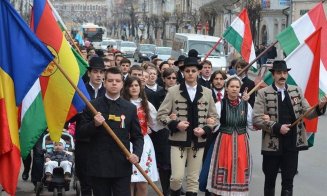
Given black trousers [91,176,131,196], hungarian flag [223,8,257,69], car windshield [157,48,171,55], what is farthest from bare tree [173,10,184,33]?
black trousers [91,176,131,196]

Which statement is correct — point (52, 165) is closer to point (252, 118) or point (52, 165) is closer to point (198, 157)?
point (198, 157)

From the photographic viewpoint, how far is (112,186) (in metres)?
7.40

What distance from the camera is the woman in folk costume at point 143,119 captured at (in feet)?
29.5

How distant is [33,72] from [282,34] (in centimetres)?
492

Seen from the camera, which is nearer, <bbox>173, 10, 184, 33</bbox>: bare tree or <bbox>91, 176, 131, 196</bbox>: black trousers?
<bbox>91, 176, 131, 196</bbox>: black trousers

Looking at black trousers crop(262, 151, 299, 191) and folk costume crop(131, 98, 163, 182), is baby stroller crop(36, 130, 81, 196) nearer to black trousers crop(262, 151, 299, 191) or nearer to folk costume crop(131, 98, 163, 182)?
folk costume crop(131, 98, 163, 182)

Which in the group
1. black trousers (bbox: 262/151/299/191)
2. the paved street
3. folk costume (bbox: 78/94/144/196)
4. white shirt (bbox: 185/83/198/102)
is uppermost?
white shirt (bbox: 185/83/198/102)

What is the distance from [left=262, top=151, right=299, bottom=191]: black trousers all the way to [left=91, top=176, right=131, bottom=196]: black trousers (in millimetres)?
2493

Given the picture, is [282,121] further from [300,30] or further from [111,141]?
[111,141]

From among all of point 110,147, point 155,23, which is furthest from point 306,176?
point 155,23

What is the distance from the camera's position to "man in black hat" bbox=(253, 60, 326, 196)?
30.1 ft

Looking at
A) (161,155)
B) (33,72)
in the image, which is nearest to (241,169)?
(161,155)

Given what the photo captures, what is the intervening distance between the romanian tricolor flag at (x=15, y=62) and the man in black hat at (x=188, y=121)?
198 cm

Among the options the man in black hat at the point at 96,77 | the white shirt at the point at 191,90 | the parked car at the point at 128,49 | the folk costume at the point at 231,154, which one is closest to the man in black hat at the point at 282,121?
A: the folk costume at the point at 231,154
